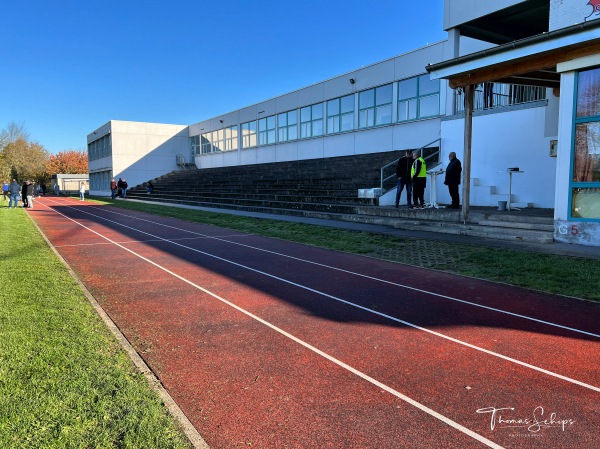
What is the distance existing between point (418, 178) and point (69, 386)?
13550 millimetres

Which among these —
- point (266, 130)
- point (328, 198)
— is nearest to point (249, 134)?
point (266, 130)

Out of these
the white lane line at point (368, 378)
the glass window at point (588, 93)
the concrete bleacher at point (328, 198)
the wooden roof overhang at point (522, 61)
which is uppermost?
the wooden roof overhang at point (522, 61)

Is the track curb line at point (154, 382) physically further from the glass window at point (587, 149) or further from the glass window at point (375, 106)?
the glass window at point (375, 106)

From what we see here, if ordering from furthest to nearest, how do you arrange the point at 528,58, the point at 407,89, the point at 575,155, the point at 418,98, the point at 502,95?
the point at 407,89
the point at 418,98
the point at 502,95
the point at 528,58
the point at 575,155

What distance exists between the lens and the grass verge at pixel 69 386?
264cm

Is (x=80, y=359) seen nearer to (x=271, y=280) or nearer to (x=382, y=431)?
(x=382, y=431)

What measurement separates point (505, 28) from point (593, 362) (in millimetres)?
16965

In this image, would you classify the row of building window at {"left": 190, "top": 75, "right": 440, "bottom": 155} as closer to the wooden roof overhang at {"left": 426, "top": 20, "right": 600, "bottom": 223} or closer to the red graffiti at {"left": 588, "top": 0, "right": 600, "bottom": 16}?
the wooden roof overhang at {"left": 426, "top": 20, "right": 600, "bottom": 223}

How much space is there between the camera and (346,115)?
27.0 metres

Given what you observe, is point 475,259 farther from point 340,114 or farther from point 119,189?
point 119,189

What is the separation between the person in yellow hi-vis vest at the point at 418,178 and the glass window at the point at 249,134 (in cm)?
2409

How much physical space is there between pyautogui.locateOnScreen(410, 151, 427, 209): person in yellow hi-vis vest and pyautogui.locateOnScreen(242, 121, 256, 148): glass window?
79.0ft

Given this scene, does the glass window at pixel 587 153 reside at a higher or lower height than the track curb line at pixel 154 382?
higher

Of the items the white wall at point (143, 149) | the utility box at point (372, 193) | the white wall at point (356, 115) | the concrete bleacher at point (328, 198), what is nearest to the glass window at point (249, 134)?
the white wall at point (356, 115)
